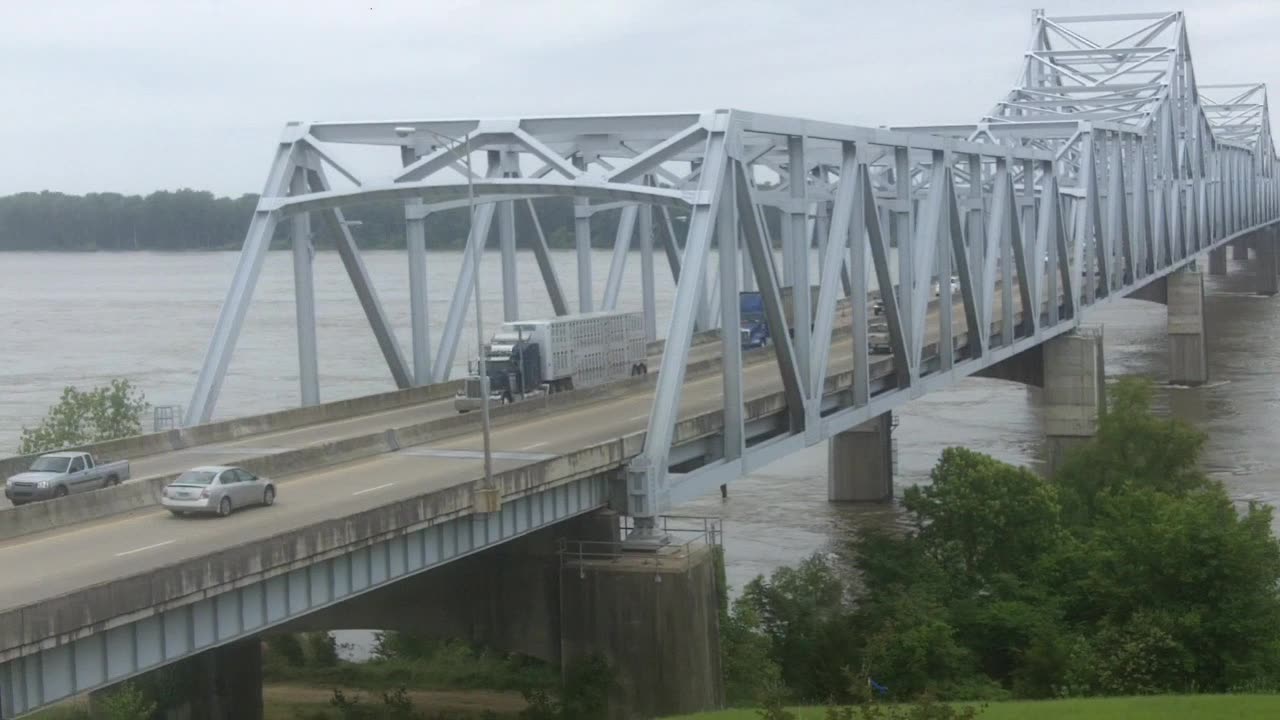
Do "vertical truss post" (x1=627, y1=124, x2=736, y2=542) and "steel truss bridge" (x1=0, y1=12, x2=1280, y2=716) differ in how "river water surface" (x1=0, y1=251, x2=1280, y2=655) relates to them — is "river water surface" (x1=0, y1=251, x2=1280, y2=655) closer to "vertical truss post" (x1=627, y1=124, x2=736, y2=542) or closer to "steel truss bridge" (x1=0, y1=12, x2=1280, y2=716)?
"steel truss bridge" (x1=0, y1=12, x2=1280, y2=716)

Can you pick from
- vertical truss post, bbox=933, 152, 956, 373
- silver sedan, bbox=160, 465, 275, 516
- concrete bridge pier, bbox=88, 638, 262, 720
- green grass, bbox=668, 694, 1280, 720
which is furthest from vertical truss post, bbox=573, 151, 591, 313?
silver sedan, bbox=160, 465, 275, 516

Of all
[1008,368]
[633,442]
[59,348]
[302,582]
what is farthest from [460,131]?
[59,348]

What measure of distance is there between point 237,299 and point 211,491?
1182 centimetres

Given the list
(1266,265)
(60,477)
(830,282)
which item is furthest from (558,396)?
(1266,265)

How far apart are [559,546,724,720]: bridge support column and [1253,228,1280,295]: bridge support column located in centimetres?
15212

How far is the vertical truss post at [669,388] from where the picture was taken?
2753 cm

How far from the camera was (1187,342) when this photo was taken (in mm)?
92000

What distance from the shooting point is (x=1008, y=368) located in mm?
65125

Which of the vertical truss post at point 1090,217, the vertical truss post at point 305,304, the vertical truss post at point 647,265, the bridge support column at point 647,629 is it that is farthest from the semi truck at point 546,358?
the vertical truss post at point 1090,217

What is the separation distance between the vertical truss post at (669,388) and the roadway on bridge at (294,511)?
5.63ft

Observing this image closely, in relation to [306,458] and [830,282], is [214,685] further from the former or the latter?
[830,282]

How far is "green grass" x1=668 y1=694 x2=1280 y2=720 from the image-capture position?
25.1 meters

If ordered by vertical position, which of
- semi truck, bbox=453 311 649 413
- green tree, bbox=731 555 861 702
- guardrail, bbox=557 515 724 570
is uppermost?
semi truck, bbox=453 311 649 413

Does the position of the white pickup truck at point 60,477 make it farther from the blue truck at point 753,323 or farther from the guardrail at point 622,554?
the blue truck at point 753,323
